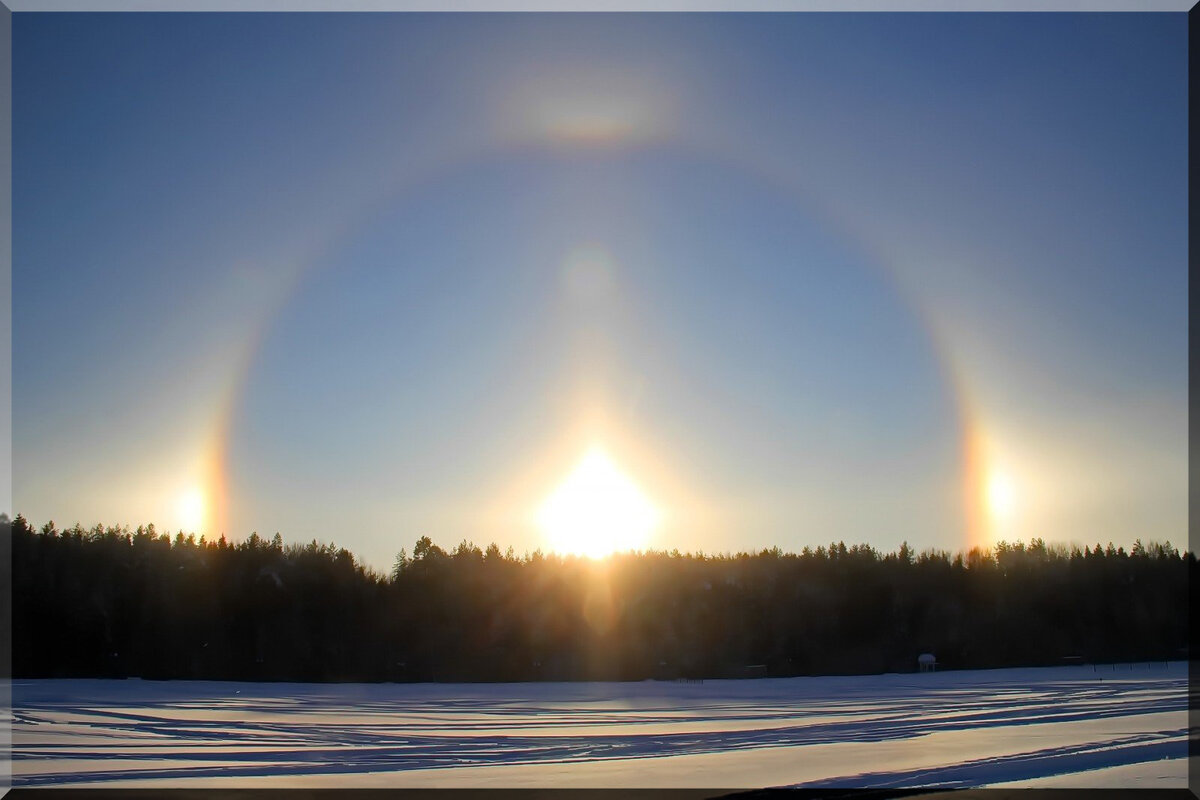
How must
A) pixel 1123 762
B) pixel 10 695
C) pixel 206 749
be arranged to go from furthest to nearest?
pixel 10 695 → pixel 206 749 → pixel 1123 762

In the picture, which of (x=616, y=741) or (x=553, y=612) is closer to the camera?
(x=616, y=741)

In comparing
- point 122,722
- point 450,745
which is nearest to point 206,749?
point 450,745

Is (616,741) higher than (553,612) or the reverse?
higher

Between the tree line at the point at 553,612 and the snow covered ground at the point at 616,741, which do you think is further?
the tree line at the point at 553,612

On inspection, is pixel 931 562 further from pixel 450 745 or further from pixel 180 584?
pixel 450 745
